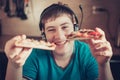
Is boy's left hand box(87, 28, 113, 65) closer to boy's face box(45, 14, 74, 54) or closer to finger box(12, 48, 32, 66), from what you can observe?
boy's face box(45, 14, 74, 54)

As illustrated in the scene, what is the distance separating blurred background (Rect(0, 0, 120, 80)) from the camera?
2.30 feet

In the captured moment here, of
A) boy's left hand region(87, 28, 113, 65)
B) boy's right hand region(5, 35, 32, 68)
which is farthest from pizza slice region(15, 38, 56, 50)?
boy's left hand region(87, 28, 113, 65)

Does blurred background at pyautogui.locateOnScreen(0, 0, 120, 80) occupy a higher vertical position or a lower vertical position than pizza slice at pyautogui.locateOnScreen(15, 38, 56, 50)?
higher

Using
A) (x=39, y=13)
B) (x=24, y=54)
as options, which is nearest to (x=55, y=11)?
(x=39, y=13)

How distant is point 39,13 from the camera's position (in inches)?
27.9

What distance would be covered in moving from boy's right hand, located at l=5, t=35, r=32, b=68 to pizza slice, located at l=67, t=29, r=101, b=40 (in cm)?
13

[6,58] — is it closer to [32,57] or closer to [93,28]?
[32,57]

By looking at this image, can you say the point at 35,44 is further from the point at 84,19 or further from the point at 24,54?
the point at 84,19

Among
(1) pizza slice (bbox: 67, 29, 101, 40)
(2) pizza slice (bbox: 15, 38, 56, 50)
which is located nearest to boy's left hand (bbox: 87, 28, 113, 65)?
(1) pizza slice (bbox: 67, 29, 101, 40)

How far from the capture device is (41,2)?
701mm

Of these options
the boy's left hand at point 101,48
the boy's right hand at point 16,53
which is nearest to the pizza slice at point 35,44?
the boy's right hand at point 16,53

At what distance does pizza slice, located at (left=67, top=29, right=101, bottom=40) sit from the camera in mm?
692

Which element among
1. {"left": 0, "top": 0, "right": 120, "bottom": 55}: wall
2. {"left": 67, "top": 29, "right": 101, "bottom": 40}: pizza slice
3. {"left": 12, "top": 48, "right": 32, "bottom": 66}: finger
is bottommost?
{"left": 12, "top": 48, "right": 32, "bottom": 66}: finger

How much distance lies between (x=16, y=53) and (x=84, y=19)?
0.71 ft
